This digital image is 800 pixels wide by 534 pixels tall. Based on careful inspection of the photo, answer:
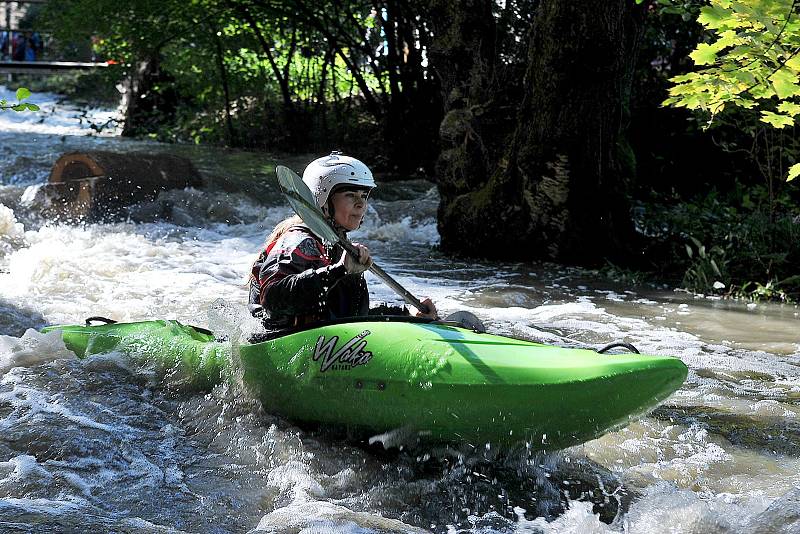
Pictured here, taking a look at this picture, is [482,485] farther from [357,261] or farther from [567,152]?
[567,152]

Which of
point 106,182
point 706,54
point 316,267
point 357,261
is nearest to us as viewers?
point 357,261

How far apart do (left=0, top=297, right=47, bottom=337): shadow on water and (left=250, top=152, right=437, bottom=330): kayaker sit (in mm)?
2155

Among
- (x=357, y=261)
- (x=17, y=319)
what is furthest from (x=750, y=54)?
(x=17, y=319)

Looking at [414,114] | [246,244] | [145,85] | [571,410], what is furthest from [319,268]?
[145,85]

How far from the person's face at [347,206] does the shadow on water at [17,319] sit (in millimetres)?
2489

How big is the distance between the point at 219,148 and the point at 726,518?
1295 cm

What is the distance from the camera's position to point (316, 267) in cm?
380

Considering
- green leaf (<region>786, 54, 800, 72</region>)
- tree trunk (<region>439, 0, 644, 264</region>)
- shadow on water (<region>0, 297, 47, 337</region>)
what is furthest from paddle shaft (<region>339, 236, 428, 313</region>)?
tree trunk (<region>439, 0, 644, 264</region>)

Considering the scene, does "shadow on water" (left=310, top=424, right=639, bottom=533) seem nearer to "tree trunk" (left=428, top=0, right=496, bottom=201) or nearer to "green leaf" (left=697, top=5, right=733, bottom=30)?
"green leaf" (left=697, top=5, right=733, bottom=30)

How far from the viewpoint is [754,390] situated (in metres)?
4.58

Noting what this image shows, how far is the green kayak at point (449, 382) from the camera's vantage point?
3.20m

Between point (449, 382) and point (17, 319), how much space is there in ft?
11.2

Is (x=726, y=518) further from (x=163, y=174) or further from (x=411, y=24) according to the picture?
(x=411, y=24)

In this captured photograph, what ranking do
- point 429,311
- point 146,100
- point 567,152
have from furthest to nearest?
point 146,100
point 567,152
point 429,311
